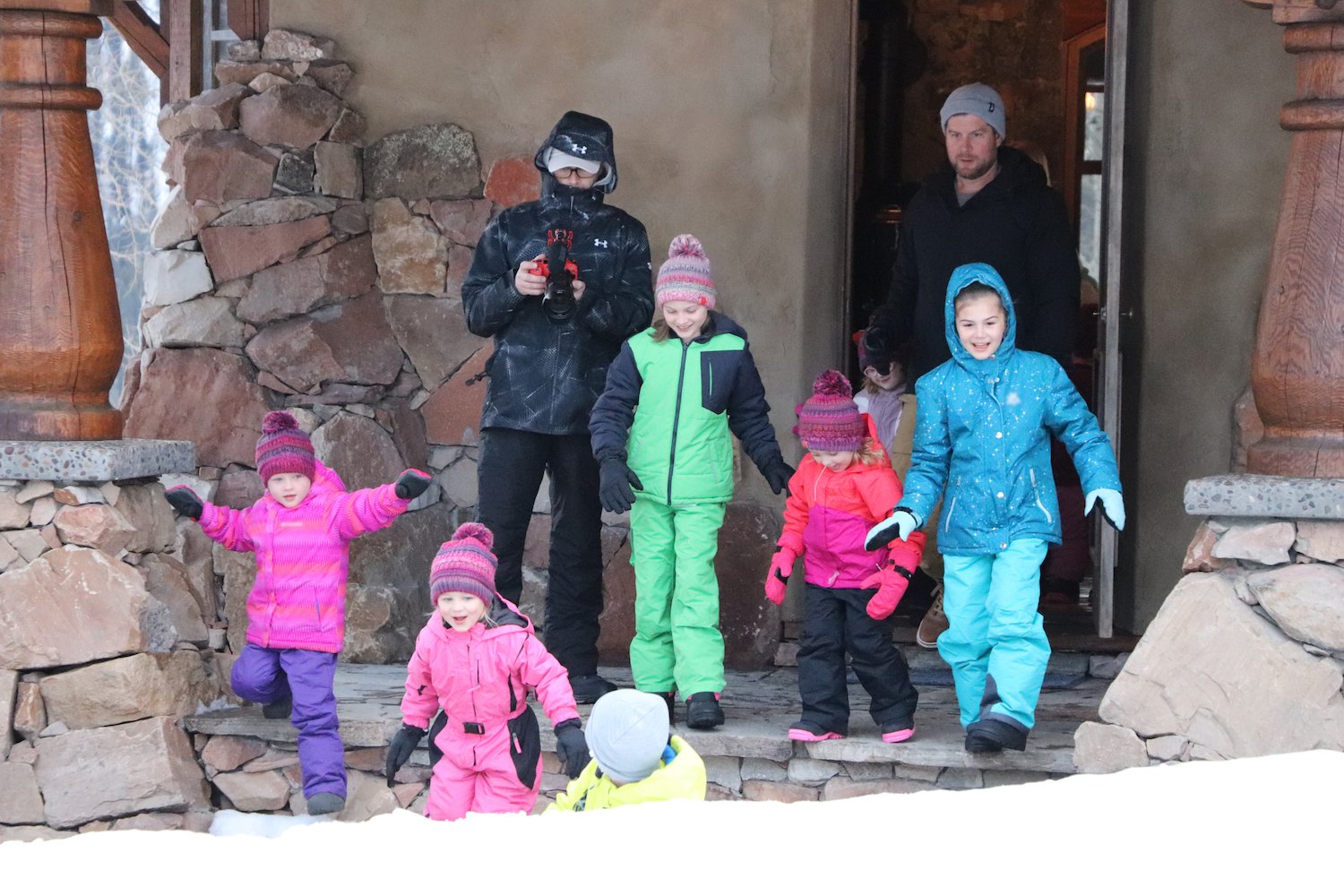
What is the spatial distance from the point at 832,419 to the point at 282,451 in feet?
4.70

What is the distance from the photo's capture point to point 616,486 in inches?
168

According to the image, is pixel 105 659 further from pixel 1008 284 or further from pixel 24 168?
pixel 1008 284

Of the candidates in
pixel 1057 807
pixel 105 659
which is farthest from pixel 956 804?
pixel 105 659

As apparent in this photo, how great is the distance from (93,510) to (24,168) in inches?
36.7

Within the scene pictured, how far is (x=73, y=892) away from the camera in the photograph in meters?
2.68

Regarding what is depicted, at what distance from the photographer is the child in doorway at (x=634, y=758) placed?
10.8 ft

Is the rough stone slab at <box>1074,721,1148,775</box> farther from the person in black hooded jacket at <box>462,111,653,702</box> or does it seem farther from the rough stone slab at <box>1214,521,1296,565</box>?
the person in black hooded jacket at <box>462,111,653,702</box>

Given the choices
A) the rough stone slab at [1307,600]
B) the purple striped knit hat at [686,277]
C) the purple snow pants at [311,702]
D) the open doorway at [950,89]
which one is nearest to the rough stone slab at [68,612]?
the purple snow pants at [311,702]

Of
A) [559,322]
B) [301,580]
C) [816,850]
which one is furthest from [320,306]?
[816,850]

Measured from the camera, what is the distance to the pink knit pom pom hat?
14.1 ft

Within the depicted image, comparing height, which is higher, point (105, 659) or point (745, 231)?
point (745, 231)

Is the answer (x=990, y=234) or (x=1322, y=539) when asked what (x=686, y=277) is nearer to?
(x=990, y=234)

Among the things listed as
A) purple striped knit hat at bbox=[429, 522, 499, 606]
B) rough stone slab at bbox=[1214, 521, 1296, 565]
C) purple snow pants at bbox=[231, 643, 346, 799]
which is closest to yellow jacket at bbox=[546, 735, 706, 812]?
purple striped knit hat at bbox=[429, 522, 499, 606]

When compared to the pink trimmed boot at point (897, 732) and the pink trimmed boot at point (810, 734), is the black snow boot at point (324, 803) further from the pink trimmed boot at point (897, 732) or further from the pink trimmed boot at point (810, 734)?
the pink trimmed boot at point (897, 732)
